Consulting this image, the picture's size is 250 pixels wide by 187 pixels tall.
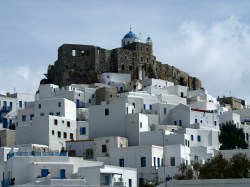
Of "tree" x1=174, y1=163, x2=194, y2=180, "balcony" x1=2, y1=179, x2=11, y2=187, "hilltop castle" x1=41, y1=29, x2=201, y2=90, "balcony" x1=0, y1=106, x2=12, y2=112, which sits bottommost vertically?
"balcony" x1=2, y1=179, x2=11, y2=187

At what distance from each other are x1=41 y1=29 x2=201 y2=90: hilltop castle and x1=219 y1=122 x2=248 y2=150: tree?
23459mm

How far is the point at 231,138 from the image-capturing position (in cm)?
7162

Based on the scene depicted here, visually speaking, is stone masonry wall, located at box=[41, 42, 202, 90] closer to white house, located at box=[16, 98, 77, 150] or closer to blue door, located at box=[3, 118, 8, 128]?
blue door, located at box=[3, 118, 8, 128]

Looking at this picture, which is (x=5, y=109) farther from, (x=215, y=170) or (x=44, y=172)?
(x=215, y=170)

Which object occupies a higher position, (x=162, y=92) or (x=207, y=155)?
(x=162, y=92)

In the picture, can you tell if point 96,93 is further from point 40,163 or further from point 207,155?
point 40,163

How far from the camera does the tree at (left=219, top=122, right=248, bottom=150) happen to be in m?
70.3

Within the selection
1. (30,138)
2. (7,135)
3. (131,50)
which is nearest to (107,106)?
(30,138)

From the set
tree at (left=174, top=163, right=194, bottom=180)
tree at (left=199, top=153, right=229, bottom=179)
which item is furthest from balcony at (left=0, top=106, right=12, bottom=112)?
tree at (left=199, top=153, right=229, bottom=179)

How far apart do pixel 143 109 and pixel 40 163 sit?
27.0 m

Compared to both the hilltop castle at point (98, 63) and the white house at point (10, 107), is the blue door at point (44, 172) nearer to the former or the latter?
the white house at point (10, 107)

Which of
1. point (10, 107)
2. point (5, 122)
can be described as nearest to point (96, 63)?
point (10, 107)

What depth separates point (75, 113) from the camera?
77.0 meters

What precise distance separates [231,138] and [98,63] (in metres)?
31.4
